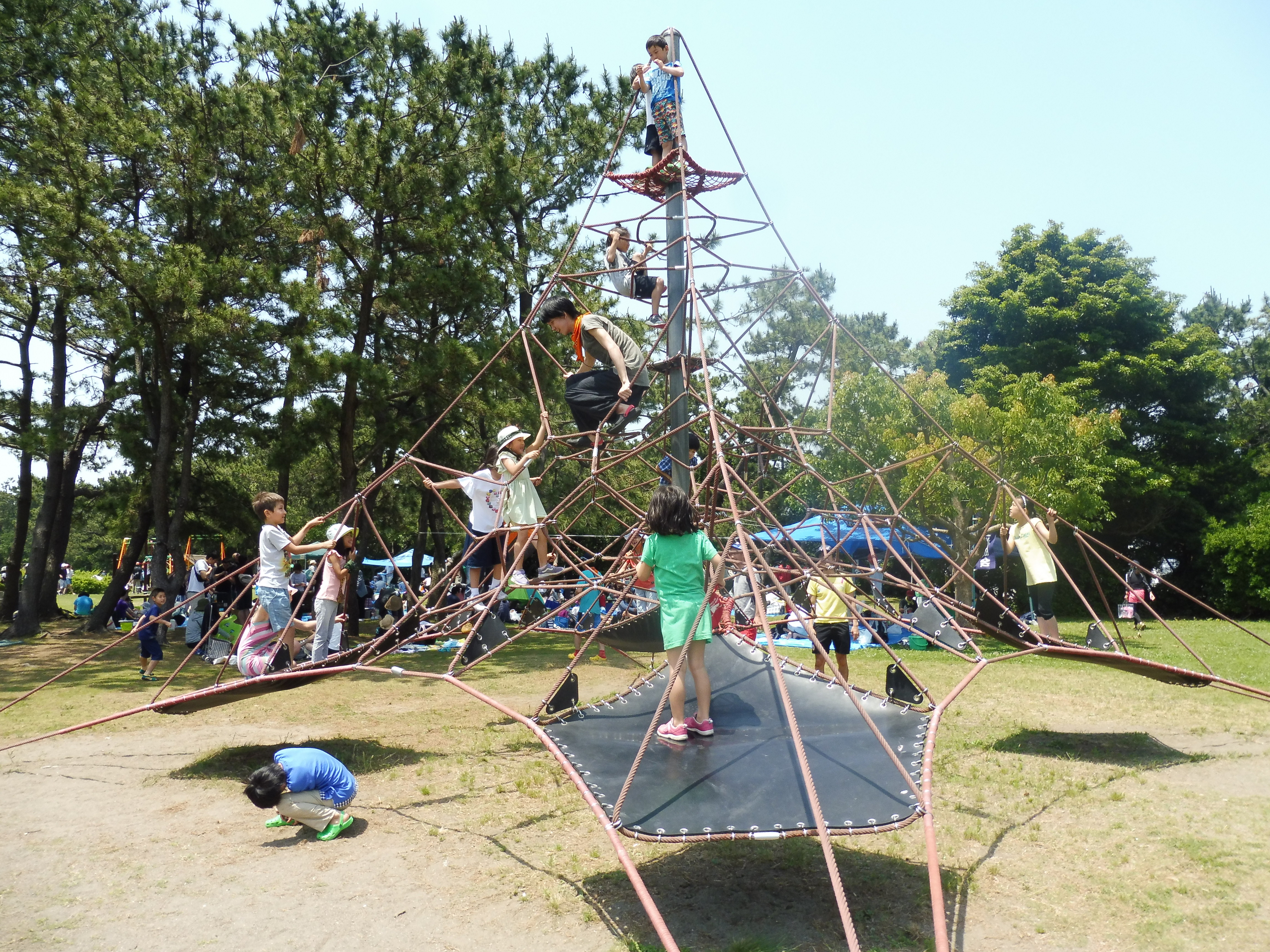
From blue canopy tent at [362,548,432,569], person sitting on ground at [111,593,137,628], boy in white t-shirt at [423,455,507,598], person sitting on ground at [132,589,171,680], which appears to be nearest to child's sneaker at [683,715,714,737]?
boy in white t-shirt at [423,455,507,598]

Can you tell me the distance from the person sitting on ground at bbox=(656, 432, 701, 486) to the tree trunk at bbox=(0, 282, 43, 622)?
11.8 metres

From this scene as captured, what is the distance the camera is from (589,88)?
14.8 meters

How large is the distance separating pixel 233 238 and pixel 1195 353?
19934 mm

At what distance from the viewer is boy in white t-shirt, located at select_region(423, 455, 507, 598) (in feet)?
19.5

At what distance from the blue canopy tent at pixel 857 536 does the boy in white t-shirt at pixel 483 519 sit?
6.48 ft

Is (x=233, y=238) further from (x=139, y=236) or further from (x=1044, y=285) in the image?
(x=1044, y=285)

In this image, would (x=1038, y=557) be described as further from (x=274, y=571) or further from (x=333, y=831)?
(x=274, y=571)

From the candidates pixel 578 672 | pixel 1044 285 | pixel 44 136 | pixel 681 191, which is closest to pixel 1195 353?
pixel 1044 285

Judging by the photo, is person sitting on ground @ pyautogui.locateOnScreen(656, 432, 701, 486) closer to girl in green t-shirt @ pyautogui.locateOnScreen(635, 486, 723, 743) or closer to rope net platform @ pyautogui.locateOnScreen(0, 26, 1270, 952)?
rope net platform @ pyautogui.locateOnScreen(0, 26, 1270, 952)

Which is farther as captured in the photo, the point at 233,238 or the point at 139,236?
the point at 233,238

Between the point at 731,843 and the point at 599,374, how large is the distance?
266cm

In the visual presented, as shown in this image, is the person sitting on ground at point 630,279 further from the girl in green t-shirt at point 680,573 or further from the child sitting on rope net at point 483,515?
the girl in green t-shirt at point 680,573

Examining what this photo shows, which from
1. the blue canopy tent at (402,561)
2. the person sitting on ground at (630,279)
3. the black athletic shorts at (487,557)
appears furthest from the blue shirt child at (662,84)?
the blue canopy tent at (402,561)

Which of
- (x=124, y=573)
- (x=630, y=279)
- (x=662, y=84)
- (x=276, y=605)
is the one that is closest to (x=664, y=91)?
(x=662, y=84)
